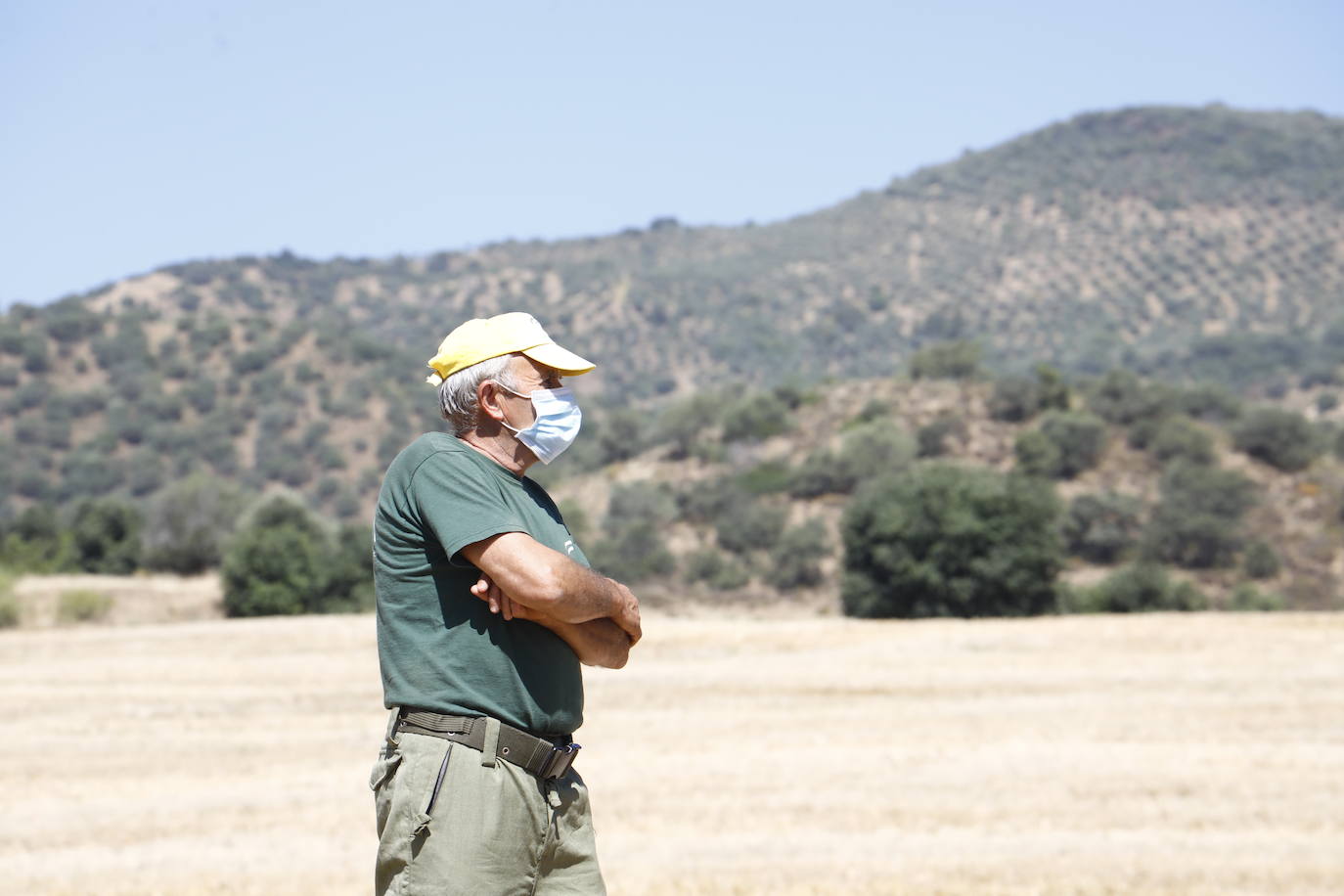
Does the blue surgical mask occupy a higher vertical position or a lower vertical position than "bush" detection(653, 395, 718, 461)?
higher

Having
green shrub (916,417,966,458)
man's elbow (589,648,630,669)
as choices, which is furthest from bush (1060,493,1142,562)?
man's elbow (589,648,630,669)

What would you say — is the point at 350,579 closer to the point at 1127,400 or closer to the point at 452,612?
the point at 452,612

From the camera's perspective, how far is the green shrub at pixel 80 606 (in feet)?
97.9

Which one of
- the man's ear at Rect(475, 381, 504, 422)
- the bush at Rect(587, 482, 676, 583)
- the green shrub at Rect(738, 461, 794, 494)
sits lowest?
the bush at Rect(587, 482, 676, 583)

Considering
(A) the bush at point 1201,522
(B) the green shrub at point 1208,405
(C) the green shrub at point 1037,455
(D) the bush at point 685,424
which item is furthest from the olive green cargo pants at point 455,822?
(D) the bush at point 685,424

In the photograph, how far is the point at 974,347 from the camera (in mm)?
58625

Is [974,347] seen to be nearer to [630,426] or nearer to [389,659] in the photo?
[630,426]

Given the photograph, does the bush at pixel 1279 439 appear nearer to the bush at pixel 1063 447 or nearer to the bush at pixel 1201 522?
the bush at pixel 1063 447

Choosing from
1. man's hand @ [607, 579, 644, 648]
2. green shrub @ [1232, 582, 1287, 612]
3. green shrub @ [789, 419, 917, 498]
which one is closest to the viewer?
man's hand @ [607, 579, 644, 648]

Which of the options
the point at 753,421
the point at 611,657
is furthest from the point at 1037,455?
the point at 611,657

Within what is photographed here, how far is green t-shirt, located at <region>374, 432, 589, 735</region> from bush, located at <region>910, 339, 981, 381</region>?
55.8 m

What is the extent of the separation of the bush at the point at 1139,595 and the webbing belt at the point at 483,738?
30254 mm

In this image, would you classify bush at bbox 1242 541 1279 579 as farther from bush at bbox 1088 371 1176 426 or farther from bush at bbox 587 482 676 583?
bush at bbox 587 482 676 583

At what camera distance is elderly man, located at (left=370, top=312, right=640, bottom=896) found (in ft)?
9.77
